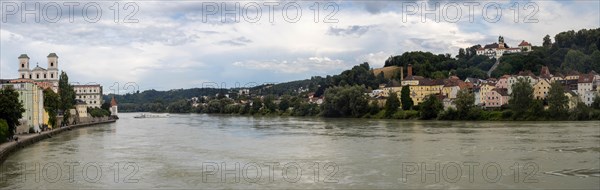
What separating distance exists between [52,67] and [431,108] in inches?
1934

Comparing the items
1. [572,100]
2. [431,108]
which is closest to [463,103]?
[431,108]

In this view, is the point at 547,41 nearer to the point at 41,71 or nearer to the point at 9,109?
the point at 41,71

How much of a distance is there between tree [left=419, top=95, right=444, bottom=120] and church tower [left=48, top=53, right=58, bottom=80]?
47845 millimetres

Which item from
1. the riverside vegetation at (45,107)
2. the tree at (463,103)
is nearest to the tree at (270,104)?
the riverside vegetation at (45,107)

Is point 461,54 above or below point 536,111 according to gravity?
above

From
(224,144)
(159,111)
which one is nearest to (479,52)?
(159,111)

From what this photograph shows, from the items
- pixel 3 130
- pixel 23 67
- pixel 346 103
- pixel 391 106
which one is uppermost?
pixel 23 67

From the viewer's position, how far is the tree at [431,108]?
192 feet

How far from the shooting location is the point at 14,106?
101ft

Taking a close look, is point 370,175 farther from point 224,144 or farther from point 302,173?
point 224,144

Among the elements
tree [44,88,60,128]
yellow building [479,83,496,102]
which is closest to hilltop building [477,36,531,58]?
yellow building [479,83,496,102]

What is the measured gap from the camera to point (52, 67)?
79062 millimetres

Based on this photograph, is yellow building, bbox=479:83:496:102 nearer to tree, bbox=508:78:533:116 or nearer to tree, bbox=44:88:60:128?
tree, bbox=508:78:533:116

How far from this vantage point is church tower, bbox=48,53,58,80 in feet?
259
